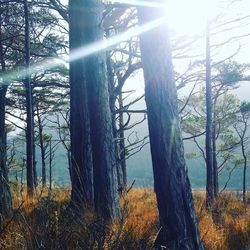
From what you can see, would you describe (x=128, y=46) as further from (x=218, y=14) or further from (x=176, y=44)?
(x=218, y=14)

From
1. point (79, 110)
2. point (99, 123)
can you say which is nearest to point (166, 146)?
point (99, 123)

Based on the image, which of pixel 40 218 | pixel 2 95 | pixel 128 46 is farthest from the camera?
pixel 2 95

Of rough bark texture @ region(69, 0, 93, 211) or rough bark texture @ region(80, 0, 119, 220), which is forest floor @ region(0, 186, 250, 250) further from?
rough bark texture @ region(69, 0, 93, 211)

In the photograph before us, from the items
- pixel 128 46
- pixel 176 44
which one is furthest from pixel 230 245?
pixel 128 46

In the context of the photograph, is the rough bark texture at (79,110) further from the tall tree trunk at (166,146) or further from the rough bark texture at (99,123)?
the tall tree trunk at (166,146)

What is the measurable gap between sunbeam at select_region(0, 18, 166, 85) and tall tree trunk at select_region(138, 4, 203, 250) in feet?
0.19

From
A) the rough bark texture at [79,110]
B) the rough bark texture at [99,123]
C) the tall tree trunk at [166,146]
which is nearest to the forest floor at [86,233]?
the tall tree trunk at [166,146]

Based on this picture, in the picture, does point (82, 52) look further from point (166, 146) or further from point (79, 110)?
point (166, 146)

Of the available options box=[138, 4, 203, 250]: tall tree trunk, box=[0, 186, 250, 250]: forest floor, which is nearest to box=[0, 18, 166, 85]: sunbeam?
box=[138, 4, 203, 250]: tall tree trunk

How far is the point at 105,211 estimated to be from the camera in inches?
203

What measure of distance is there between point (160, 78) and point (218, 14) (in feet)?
28.6

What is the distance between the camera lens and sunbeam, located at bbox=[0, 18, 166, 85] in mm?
4180

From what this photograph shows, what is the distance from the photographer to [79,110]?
6680 mm

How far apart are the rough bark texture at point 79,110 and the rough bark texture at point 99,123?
0.51 ft
